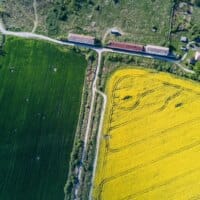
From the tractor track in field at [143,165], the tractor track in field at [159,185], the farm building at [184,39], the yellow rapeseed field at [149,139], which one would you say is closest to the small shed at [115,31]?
the yellow rapeseed field at [149,139]

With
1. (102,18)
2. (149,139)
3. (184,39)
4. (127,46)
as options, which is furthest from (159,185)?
(102,18)

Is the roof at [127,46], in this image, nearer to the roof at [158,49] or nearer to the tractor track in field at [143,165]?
the roof at [158,49]

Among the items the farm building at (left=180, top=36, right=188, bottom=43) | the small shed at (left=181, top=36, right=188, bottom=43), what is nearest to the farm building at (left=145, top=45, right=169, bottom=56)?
the farm building at (left=180, top=36, right=188, bottom=43)

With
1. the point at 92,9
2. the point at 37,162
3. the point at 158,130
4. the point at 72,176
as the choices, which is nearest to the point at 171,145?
the point at 158,130

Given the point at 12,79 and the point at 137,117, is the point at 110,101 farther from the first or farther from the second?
the point at 12,79

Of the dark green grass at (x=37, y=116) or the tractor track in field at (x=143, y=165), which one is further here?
the dark green grass at (x=37, y=116)

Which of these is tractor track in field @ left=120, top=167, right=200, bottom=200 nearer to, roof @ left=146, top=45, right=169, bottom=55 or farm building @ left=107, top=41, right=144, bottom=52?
roof @ left=146, top=45, right=169, bottom=55

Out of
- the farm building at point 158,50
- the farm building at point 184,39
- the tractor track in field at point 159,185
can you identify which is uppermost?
the farm building at point 184,39

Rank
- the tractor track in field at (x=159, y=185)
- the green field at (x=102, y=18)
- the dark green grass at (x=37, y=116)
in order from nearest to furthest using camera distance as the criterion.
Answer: the tractor track in field at (x=159, y=185)
the dark green grass at (x=37, y=116)
the green field at (x=102, y=18)
